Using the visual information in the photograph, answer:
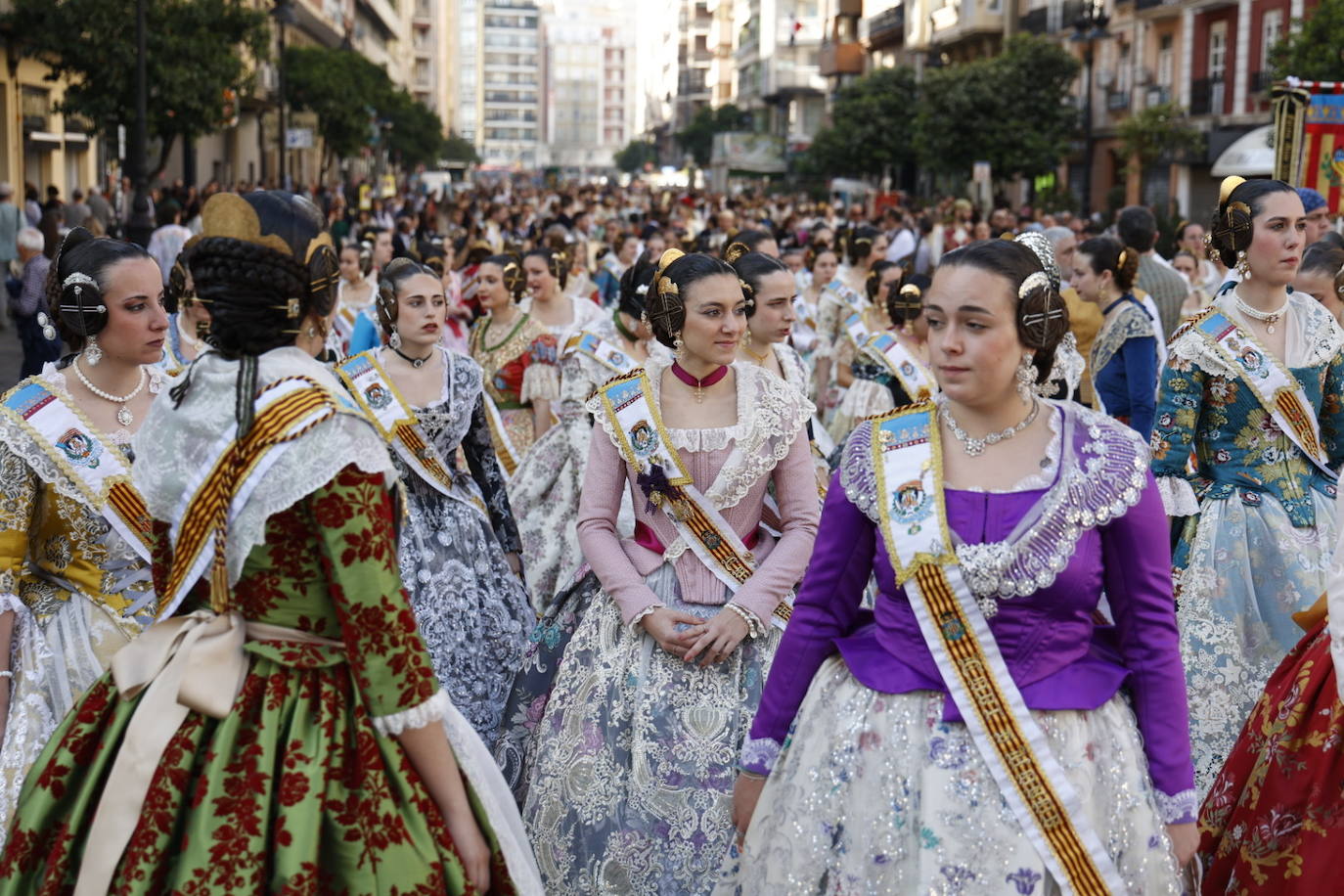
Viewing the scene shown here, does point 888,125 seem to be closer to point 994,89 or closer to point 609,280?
point 994,89

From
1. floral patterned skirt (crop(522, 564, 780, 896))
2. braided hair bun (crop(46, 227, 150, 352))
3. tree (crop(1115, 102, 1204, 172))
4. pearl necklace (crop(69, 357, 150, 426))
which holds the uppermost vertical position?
tree (crop(1115, 102, 1204, 172))

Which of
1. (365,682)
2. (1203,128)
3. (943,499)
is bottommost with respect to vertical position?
(365,682)

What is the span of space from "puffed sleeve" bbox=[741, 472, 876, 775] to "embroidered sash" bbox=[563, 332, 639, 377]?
4.39m

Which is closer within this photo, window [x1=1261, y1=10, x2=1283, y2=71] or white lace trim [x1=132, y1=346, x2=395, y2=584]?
white lace trim [x1=132, y1=346, x2=395, y2=584]

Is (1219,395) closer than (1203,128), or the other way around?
(1219,395)

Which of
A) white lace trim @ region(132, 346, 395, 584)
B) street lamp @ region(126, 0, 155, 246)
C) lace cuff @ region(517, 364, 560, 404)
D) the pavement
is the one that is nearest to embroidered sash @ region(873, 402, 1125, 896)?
white lace trim @ region(132, 346, 395, 584)

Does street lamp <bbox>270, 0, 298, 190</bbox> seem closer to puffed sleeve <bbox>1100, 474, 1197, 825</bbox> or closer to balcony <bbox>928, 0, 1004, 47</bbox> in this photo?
puffed sleeve <bbox>1100, 474, 1197, 825</bbox>

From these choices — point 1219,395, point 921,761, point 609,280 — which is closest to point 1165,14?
point 609,280

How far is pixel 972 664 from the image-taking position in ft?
10.5

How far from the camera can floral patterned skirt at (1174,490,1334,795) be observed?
17.7 ft

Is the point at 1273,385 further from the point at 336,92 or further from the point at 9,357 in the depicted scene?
the point at 336,92

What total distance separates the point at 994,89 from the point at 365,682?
39637 millimetres

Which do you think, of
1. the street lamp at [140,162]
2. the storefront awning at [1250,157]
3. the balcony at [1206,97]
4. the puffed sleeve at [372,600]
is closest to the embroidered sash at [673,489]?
the puffed sleeve at [372,600]

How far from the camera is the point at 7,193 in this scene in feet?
67.8
